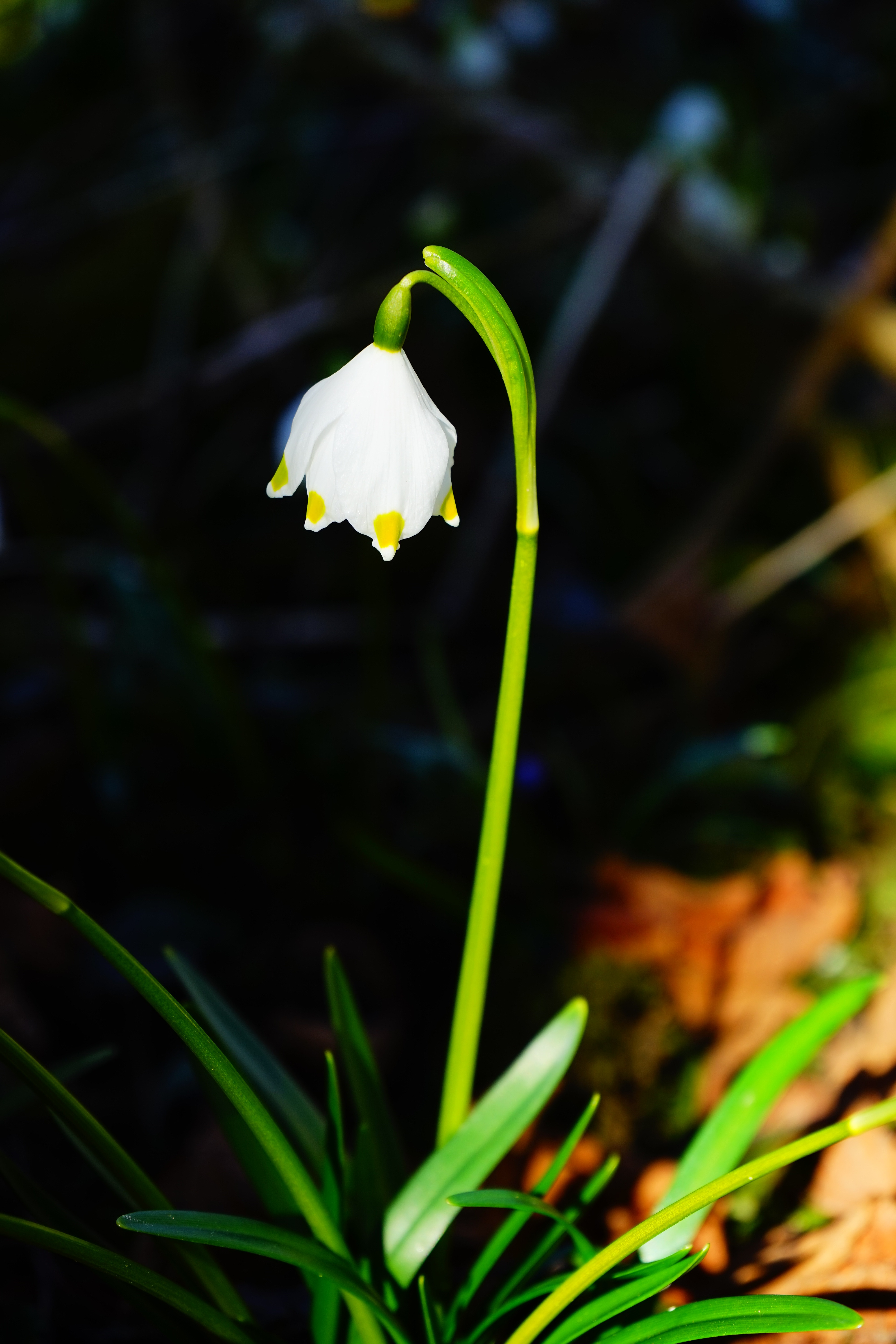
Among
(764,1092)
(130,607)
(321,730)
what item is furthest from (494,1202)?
(130,607)

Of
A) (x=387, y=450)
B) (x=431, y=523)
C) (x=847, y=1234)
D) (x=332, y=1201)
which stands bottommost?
(x=847, y=1234)

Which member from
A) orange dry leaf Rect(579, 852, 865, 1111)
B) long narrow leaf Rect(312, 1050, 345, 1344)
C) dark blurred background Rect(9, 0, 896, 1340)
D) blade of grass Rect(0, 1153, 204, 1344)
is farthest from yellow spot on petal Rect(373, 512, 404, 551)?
orange dry leaf Rect(579, 852, 865, 1111)

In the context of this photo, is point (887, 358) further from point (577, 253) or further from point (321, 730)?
point (321, 730)

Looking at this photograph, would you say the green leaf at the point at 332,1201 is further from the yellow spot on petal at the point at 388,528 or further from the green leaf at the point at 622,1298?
the yellow spot on petal at the point at 388,528

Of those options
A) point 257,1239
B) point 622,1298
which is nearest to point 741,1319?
point 622,1298

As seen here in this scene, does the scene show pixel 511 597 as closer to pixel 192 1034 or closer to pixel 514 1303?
pixel 192 1034

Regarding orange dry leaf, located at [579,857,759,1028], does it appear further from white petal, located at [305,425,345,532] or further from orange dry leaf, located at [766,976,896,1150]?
white petal, located at [305,425,345,532]
